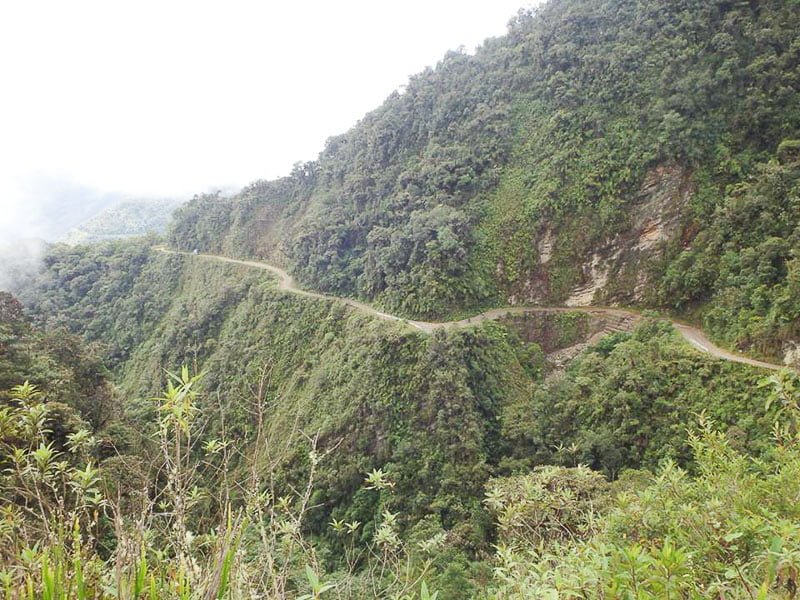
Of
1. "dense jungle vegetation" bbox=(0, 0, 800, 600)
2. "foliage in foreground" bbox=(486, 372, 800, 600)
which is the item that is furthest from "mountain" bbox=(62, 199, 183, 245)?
"foliage in foreground" bbox=(486, 372, 800, 600)

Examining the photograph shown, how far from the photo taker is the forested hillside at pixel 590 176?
64.4ft

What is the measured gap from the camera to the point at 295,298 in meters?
30.1

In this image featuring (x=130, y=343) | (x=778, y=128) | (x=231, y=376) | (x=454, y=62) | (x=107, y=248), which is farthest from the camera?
(x=107, y=248)

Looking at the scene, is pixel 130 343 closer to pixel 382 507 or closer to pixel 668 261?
pixel 382 507

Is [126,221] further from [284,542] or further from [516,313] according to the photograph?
[284,542]

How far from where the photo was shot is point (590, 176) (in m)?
24.3

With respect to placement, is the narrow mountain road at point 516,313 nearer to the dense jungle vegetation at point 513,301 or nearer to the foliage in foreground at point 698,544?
the dense jungle vegetation at point 513,301

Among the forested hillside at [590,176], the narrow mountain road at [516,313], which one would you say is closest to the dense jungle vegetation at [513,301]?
the forested hillside at [590,176]

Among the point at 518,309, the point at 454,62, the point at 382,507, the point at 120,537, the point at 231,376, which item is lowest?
the point at 382,507

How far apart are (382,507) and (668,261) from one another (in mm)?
18771

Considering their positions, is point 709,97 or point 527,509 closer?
point 527,509

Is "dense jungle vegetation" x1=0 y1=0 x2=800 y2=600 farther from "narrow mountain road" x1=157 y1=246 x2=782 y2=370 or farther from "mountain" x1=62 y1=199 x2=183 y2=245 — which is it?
"mountain" x1=62 y1=199 x2=183 y2=245

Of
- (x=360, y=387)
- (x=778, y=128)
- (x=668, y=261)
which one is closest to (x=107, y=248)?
(x=360, y=387)

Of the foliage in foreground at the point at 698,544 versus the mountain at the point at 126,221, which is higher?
the mountain at the point at 126,221
